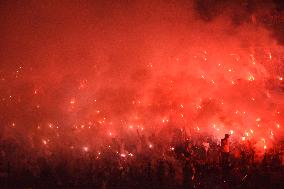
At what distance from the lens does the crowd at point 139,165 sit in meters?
7.18

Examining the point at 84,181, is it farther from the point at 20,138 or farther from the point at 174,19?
the point at 174,19

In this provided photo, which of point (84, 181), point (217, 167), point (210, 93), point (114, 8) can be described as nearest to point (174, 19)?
point (114, 8)

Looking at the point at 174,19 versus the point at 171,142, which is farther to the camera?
the point at 171,142

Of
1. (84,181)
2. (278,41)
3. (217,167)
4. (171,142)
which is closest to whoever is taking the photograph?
(217,167)

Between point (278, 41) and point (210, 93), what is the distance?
5.21 feet

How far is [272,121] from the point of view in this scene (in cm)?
719

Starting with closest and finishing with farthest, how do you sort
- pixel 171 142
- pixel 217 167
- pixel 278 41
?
pixel 217 167 → pixel 278 41 → pixel 171 142

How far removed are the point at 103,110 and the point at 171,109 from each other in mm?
1395

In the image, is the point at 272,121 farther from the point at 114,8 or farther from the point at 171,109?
the point at 114,8

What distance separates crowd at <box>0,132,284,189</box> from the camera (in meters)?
7.18

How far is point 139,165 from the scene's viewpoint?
7727mm

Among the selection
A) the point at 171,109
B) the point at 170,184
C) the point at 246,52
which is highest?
the point at 246,52

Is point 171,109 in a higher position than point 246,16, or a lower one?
lower

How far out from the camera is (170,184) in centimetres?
727
